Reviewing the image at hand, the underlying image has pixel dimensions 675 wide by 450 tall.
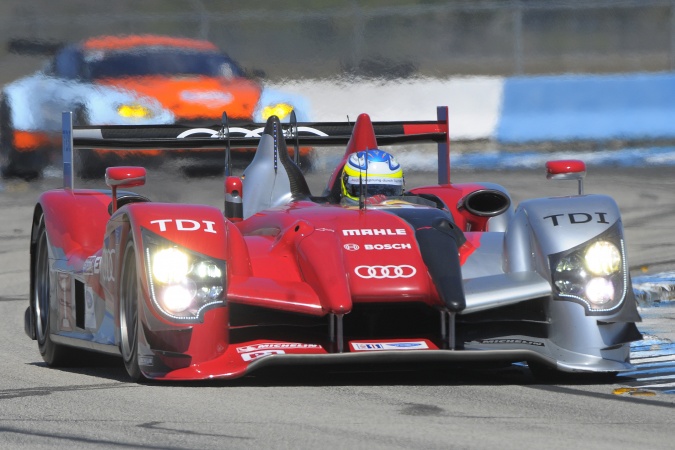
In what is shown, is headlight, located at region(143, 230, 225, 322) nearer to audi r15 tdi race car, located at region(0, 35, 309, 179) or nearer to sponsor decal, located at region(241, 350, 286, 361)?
sponsor decal, located at region(241, 350, 286, 361)

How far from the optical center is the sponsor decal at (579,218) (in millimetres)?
7141

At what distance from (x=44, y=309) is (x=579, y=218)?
Answer: 10.5 ft

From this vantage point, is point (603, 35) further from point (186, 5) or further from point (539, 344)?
point (539, 344)

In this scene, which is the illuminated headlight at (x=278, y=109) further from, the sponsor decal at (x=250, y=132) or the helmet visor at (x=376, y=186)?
the helmet visor at (x=376, y=186)

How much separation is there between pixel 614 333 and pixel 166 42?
41.5 feet

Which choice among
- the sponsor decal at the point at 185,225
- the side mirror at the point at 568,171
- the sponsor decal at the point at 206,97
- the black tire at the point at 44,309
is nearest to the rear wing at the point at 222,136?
the black tire at the point at 44,309

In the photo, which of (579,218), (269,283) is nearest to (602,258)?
(579,218)

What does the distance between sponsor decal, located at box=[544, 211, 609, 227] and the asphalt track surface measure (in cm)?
74

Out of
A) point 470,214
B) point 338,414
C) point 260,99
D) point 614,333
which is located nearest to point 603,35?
point 260,99

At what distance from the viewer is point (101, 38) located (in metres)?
19.0

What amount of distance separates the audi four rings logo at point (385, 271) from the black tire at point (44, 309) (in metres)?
1.97

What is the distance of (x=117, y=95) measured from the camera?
18125 mm

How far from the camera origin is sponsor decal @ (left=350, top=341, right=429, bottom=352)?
21.6ft

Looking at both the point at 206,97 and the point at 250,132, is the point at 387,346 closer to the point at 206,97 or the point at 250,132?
the point at 250,132
